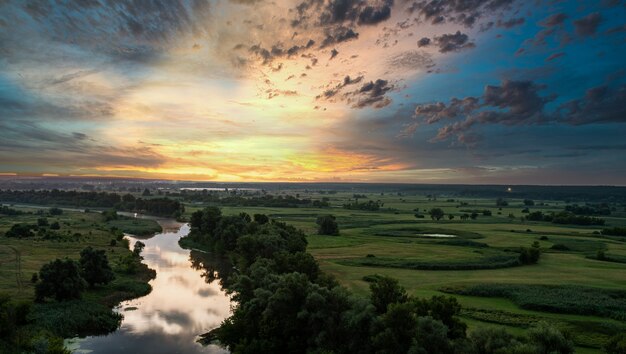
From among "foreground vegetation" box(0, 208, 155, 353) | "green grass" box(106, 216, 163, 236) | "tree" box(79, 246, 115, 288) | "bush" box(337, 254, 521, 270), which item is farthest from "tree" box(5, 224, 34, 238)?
"bush" box(337, 254, 521, 270)

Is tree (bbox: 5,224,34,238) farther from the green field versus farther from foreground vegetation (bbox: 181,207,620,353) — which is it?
foreground vegetation (bbox: 181,207,620,353)

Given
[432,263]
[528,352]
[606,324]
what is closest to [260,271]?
[528,352]

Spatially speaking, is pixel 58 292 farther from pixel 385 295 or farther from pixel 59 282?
pixel 385 295

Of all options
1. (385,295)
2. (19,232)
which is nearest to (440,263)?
(385,295)

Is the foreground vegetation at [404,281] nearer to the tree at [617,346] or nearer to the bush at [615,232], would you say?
the tree at [617,346]

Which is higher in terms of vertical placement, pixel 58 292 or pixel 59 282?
pixel 59 282

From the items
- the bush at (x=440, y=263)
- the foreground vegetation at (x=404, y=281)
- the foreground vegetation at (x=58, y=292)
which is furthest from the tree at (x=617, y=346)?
the bush at (x=440, y=263)
